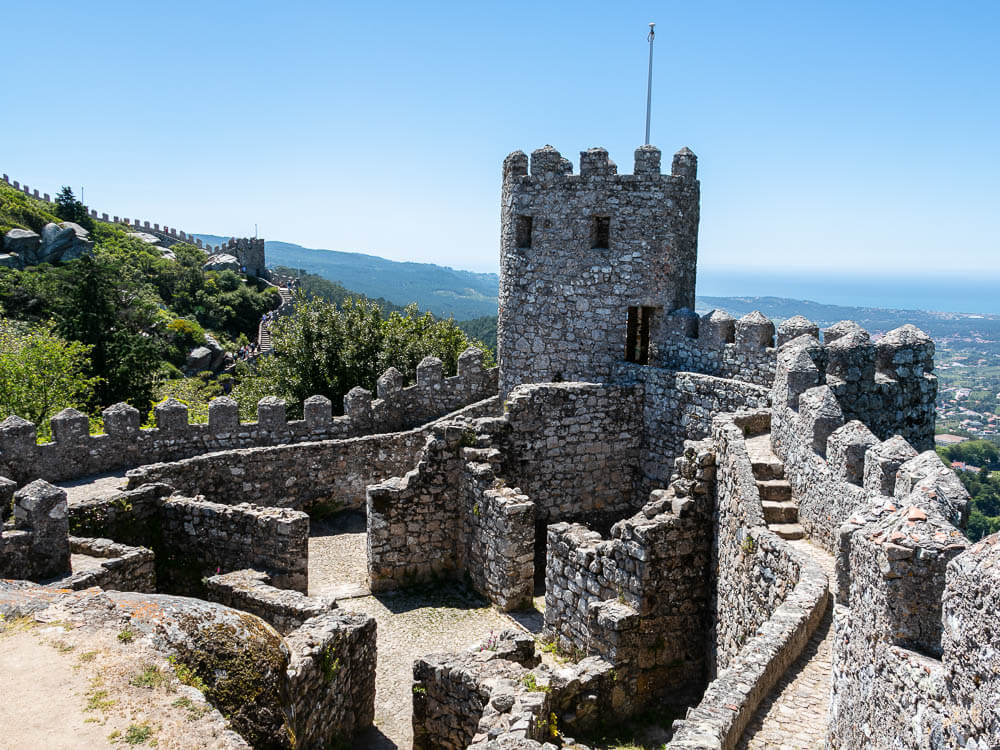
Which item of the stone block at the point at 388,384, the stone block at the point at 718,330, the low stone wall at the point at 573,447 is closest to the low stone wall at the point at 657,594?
the low stone wall at the point at 573,447

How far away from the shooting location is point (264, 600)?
29.3ft

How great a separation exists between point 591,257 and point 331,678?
8663 mm

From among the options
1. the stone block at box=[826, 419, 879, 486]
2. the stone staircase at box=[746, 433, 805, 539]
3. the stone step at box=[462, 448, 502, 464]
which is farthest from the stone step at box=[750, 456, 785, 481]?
the stone step at box=[462, 448, 502, 464]

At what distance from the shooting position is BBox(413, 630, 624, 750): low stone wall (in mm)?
6777

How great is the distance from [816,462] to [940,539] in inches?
150

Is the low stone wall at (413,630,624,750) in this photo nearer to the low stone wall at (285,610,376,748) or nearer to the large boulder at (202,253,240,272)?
the low stone wall at (285,610,376,748)

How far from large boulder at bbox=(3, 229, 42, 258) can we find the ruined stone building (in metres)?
45.3

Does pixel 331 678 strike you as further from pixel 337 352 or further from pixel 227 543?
pixel 337 352

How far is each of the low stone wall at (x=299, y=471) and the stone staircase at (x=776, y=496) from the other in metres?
7.72

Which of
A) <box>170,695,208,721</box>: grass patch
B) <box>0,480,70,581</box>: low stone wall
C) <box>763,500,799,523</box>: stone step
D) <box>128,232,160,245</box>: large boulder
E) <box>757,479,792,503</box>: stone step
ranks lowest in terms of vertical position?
<box>0,480,70,581</box>: low stone wall

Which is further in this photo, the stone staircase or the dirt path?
the stone staircase

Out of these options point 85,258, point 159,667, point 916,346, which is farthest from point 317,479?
point 85,258

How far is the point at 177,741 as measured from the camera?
4.20m

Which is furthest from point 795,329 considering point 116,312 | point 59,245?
point 59,245
